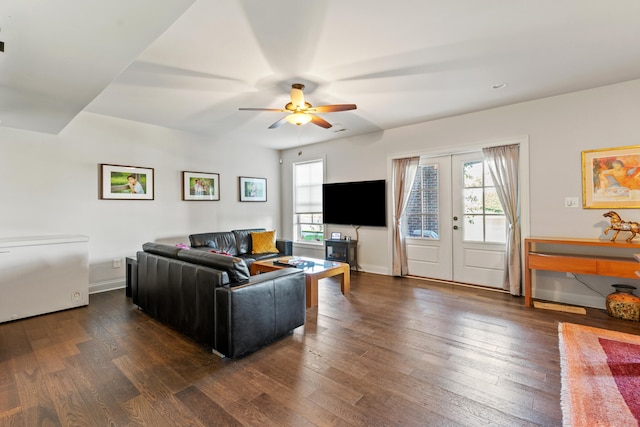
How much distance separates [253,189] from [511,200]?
480 centimetres

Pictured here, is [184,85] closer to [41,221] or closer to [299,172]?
[41,221]

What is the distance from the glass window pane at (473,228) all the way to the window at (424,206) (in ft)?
1.45

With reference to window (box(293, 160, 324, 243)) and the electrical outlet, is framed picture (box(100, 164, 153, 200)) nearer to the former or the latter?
window (box(293, 160, 324, 243))

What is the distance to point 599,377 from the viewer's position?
2.14 metres

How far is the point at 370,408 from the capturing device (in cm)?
186

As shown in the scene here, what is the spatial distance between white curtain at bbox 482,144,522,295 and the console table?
265mm

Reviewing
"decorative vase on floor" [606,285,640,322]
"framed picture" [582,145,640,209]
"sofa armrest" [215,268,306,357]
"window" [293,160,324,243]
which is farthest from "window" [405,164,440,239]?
"sofa armrest" [215,268,306,357]

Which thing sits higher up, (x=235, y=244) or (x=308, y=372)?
(x=235, y=244)

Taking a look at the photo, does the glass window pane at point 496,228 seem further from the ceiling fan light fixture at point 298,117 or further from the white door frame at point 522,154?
the ceiling fan light fixture at point 298,117

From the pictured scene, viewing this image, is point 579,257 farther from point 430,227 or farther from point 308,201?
point 308,201

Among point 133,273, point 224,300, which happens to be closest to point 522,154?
point 224,300

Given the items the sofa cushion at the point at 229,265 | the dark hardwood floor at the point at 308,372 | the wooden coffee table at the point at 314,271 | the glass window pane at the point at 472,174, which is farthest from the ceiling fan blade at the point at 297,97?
the glass window pane at the point at 472,174

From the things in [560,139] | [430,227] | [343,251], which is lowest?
[343,251]

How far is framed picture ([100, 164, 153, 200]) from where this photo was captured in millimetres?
4480
